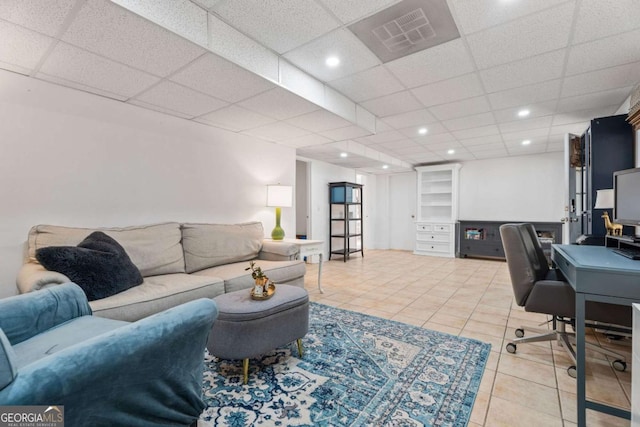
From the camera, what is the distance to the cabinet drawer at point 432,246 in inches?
278

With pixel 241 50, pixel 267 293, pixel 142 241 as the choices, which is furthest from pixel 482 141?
pixel 142 241

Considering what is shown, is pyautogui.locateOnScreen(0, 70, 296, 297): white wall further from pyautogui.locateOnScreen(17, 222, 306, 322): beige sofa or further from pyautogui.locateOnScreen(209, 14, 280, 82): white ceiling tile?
pyautogui.locateOnScreen(209, 14, 280, 82): white ceiling tile

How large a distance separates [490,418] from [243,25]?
9.48ft

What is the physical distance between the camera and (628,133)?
9.88ft

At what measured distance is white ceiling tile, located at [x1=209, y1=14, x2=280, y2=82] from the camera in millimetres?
1990

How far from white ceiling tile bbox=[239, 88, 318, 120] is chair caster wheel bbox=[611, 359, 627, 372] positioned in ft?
10.3

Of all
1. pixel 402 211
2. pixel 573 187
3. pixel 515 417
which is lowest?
pixel 515 417

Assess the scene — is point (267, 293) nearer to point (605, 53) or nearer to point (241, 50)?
point (241, 50)

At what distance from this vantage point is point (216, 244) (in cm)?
319

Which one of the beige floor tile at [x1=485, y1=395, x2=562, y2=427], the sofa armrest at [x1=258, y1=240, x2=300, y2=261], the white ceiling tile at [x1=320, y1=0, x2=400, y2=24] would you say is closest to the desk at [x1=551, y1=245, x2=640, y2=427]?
the beige floor tile at [x1=485, y1=395, x2=562, y2=427]

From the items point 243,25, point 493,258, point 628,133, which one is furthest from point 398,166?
point 243,25

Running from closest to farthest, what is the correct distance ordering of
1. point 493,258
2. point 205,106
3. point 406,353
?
point 406,353 < point 205,106 < point 493,258

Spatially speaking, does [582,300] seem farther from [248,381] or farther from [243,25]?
[243,25]

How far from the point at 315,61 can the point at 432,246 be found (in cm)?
597
